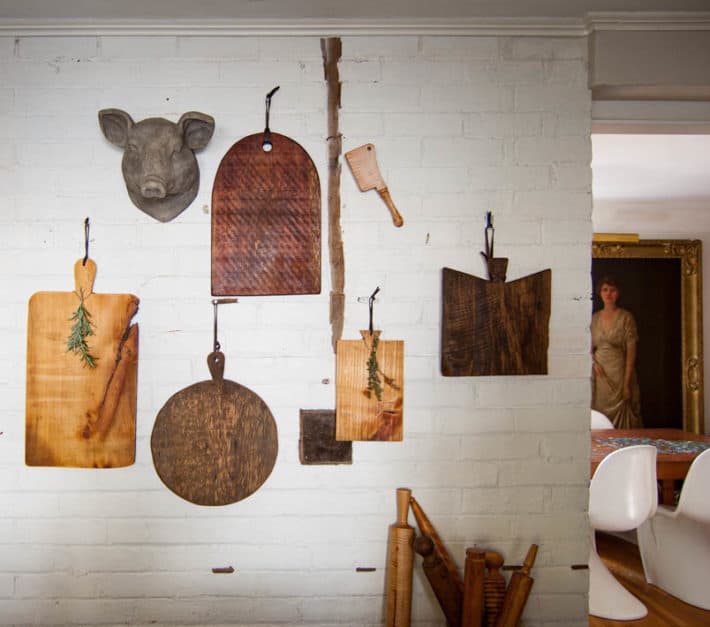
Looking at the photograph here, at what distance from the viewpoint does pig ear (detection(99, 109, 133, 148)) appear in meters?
1.94

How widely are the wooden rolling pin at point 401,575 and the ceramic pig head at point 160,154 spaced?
3.94ft

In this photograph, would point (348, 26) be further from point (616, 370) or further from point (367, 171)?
point (616, 370)

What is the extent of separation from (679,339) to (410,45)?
3697 mm

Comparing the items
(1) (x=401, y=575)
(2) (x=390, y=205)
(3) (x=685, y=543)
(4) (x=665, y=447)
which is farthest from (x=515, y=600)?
(4) (x=665, y=447)

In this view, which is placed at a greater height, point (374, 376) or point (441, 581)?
point (374, 376)

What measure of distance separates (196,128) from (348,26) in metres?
0.58

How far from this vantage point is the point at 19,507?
6.57ft

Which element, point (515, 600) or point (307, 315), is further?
point (307, 315)

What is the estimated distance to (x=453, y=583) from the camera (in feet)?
6.34

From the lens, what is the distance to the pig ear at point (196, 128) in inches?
75.5

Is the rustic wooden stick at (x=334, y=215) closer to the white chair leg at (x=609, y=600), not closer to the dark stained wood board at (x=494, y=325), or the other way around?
the dark stained wood board at (x=494, y=325)

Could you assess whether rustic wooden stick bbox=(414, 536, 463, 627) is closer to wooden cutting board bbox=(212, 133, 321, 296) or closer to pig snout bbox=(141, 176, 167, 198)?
wooden cutting board bbox=(212, 133, 321, 296)

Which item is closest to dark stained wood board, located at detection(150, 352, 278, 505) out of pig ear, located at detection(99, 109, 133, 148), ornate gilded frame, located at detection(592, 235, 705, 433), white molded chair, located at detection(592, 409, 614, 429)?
pig ear, located at detection(99, 109, 133, 148)

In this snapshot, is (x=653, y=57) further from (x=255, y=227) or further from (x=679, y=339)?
(x=679, y=339)
